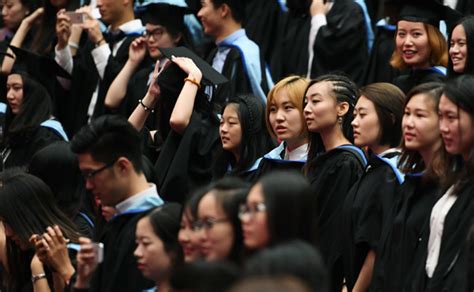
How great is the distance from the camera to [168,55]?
7988 millimetres

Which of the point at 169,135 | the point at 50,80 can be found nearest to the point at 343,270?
the point at 169,135

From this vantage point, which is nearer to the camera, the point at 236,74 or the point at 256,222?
the point at 256,222

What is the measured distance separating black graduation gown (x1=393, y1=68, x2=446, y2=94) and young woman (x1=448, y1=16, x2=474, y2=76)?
1.26 feet

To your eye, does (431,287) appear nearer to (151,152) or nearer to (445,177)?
(445,177)

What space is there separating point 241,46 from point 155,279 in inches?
178

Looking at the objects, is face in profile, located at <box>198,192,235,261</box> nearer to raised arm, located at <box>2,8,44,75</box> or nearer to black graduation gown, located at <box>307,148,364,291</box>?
black graduation gown, located at <box>307,148,364,291</box>

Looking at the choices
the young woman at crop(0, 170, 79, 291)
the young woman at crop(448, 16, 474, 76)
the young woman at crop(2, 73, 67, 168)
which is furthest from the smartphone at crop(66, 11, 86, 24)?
the young woman at crop(448, 16, 474, 76)

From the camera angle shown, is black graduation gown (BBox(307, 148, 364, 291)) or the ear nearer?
black graduation gown (BBox(307, 148, 364, 291))

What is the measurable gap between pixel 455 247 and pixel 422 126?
2.16ft

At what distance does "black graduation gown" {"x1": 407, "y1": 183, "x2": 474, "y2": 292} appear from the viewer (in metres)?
5.64

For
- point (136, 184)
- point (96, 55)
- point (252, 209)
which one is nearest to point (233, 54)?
point (96, 55)

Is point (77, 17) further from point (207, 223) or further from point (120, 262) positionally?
point (207, 223)

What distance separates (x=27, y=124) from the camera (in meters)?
9.33

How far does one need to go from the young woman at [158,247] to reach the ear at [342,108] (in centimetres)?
196
